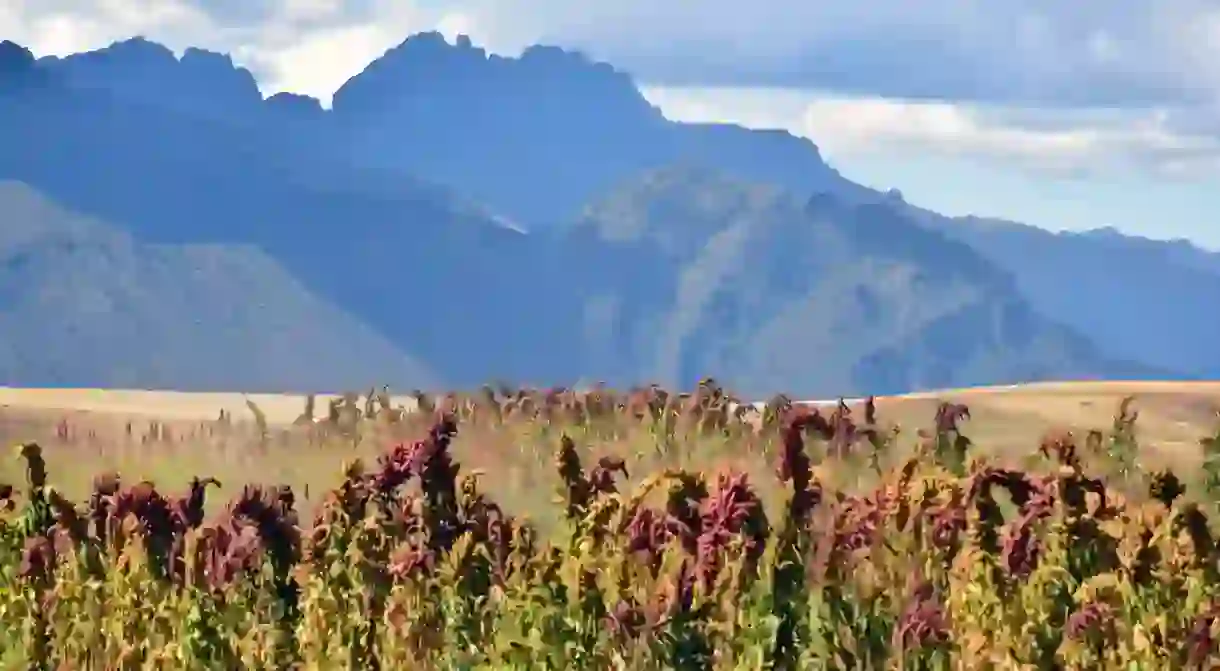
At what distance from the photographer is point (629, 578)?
42.2 ft

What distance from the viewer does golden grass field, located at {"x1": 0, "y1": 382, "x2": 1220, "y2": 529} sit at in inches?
1094

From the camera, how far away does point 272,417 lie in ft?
161

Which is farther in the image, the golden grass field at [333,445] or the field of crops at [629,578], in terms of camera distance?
the golden grass field at [333,445]

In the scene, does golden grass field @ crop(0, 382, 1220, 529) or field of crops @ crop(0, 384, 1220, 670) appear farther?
golden grass field @ crop(0, 382, 1220, 529)

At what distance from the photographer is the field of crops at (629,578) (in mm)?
12383

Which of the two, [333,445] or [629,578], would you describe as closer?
[629,578]

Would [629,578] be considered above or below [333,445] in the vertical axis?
above

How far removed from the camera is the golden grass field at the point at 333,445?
27781 mm

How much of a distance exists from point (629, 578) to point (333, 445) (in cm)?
2026

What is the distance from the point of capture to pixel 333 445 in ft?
107

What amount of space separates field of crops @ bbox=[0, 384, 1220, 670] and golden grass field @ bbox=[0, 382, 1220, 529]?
2.95 feet

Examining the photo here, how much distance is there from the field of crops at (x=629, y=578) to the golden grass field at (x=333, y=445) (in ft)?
2.95

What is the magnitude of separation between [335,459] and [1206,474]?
562 inches

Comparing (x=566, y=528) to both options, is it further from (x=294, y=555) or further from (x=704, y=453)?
(x=704, y=453)
